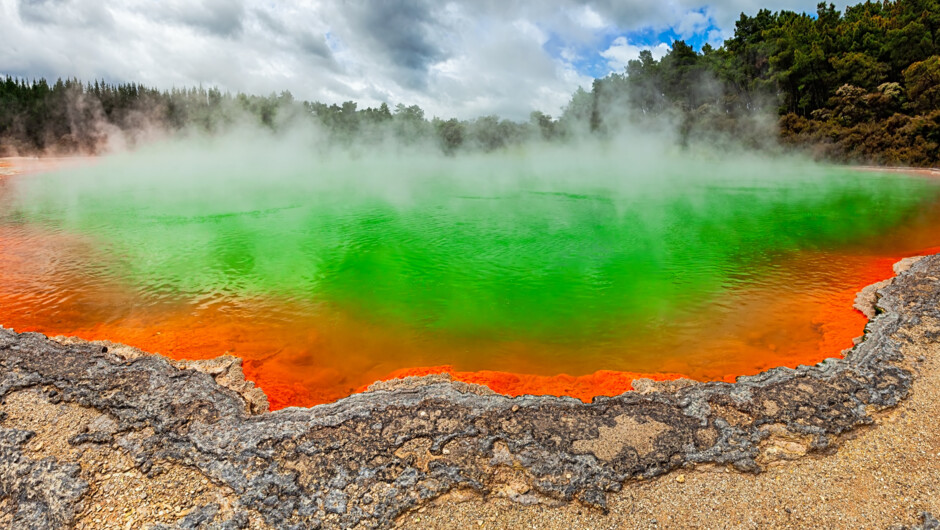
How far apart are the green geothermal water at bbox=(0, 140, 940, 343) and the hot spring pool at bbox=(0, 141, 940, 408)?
4cm

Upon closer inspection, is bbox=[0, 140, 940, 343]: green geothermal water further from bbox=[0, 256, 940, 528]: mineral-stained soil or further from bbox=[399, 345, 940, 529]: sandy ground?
bbox=[399, 345, 940, 529]: sandy ground

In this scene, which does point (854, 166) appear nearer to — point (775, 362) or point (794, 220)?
point (794, 220)

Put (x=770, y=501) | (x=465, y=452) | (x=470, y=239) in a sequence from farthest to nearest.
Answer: (x=470, y=239) < (x=465, y=452) < (x=770, y=501)

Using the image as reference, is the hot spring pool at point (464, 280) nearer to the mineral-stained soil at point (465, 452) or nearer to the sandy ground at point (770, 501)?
the mineral-stained soil at point (465, 452)

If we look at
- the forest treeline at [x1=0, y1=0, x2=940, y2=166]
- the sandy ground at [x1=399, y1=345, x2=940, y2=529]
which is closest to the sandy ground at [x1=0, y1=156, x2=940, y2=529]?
the sandy ground at [x1=399, y1=345, x2=940, y2=529]

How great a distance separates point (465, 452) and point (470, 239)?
6019 millimetres

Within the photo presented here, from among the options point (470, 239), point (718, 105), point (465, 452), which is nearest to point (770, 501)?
point (465, 452)

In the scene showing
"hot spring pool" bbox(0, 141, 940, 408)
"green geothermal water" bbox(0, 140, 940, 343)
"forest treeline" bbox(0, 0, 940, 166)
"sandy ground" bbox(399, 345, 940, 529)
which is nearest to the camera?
"sandy ground" bbox(399, 345, 940, 529)

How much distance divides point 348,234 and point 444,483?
7165mm

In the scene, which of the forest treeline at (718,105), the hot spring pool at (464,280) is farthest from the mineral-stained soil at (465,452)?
the forest treeline at (718,105)

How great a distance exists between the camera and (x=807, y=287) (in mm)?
5504

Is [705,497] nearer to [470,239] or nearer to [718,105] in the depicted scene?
[470,239]

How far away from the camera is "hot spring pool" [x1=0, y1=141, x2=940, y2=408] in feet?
13.1

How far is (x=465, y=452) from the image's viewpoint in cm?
241
